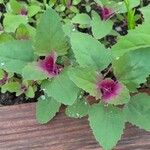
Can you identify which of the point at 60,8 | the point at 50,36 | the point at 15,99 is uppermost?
the point at 50,36

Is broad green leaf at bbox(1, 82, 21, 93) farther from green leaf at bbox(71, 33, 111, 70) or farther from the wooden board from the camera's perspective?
green leaf at bbox(71, 33, 111, 70)

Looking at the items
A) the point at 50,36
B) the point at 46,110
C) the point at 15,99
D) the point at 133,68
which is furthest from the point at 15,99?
the point at 133,68

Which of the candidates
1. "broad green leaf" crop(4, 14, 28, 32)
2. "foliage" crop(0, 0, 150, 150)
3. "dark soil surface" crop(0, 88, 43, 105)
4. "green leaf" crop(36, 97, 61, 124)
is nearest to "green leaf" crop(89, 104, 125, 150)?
"foliage" crop(0, 0, 150, 150)

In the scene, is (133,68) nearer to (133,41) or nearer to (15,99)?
(133,41)

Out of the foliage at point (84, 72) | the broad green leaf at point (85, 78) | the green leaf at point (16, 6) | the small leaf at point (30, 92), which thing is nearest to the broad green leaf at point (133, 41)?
the foliage at point (84, 72)

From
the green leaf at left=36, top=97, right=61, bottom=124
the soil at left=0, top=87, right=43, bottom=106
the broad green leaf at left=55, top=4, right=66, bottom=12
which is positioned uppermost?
the broad green leaf at left=55, top=4, right=66, bottom=12

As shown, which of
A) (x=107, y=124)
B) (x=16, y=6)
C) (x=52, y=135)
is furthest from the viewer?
(x=16, y=6)

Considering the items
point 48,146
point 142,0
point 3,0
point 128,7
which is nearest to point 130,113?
point 48,146
